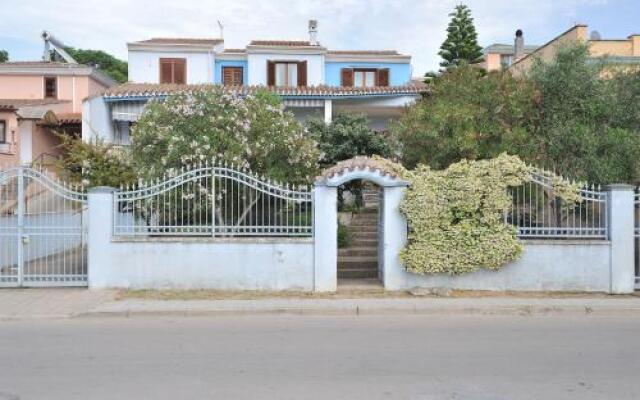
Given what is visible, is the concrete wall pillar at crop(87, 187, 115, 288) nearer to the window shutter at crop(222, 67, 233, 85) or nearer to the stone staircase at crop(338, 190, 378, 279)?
the stone staircase at crop(338, 190, 378, 279)

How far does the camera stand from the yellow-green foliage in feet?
39.1

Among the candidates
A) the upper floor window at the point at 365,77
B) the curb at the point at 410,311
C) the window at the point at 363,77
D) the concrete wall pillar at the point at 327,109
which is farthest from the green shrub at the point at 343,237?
the window at the point at 363,77

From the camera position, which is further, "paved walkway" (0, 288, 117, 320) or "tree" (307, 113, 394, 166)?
"tree" (307, 113, 394, 166)

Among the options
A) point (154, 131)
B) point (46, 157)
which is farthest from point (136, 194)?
point (46, 157)

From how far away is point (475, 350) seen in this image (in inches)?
300

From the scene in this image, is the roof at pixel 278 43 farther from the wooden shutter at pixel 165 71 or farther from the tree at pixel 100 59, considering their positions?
the tree at pixel 100 59

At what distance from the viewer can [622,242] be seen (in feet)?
39.4

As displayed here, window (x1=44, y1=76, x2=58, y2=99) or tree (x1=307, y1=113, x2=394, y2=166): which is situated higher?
window (x1=44, y1=76, x2=58, y2=99)

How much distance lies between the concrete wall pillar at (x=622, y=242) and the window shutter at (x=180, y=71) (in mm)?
21760

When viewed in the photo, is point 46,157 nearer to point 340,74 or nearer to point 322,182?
point 340,74

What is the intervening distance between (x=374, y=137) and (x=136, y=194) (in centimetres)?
957

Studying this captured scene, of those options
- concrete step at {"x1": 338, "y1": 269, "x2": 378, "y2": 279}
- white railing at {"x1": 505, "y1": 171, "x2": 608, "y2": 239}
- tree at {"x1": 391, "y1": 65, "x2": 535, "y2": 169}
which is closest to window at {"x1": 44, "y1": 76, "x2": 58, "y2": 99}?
tree at {"x1": 391, "y1": 65, "x2": 535, "y2": 169}

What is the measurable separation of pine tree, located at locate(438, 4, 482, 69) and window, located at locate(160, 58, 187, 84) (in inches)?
565

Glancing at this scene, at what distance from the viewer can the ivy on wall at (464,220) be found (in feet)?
39.1
